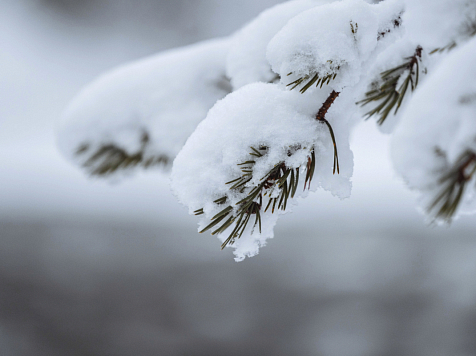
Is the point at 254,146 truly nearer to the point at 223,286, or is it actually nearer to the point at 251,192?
the point at 251,192

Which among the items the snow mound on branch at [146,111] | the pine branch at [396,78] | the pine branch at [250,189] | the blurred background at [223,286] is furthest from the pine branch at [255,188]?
the blurred background at [223,286]

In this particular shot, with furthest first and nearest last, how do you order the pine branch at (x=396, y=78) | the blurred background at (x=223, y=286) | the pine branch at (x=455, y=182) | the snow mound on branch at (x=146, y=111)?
the blurred background at (x=223, y=286) → the snow mound on branch at (x=146, y=111) → the pine branch at (x=396, y=78) → the pine branch at (x=455, y=182)

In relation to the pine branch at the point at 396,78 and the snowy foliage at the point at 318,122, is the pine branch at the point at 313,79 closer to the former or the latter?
the snowy foliage at the point at 318,122

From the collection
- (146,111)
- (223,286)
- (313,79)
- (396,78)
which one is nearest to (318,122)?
(313,79)

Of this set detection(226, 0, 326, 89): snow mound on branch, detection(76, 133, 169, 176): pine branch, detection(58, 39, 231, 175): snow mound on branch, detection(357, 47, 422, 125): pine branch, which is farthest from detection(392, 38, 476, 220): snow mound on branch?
detection(76, 133, 169, 176): pine branch

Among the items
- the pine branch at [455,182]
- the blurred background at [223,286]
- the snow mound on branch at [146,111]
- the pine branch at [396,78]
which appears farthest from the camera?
the blurred background at [223,286]

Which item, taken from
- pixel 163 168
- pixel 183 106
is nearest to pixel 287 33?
pixel 183 106
